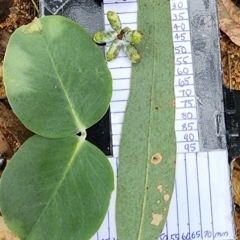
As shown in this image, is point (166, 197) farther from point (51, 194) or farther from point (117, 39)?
point (117, 39)

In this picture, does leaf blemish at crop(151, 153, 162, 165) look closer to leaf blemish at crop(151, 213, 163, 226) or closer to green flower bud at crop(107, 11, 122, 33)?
leaf blemish at crop(151, 213, 163, 226)

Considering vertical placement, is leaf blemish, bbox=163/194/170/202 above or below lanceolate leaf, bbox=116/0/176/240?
below

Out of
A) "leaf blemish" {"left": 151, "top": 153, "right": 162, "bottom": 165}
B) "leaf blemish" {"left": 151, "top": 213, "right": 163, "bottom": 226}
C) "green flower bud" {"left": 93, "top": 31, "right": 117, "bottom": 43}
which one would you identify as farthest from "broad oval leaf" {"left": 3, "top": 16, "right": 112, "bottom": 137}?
"leaf blemish" {"left": 151, "top": 213, "right": 163, "bottom": 226}

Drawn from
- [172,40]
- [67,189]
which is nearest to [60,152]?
[67,189]

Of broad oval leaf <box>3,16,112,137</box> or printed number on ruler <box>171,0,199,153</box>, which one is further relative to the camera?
printed number on ruler <box>171,0,199,153</box>

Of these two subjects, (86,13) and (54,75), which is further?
(86,13)

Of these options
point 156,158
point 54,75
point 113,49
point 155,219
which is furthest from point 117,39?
point 155,219

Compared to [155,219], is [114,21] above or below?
above

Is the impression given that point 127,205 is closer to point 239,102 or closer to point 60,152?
point 60,152
